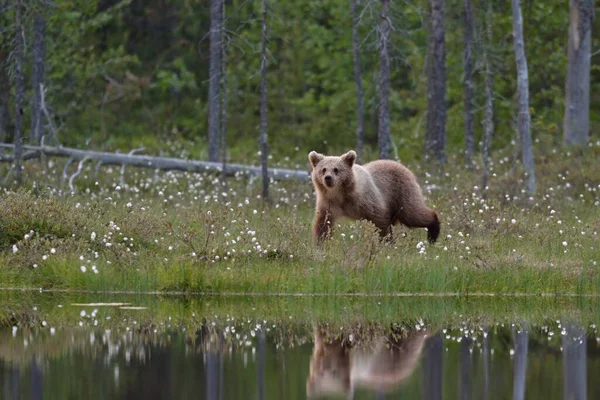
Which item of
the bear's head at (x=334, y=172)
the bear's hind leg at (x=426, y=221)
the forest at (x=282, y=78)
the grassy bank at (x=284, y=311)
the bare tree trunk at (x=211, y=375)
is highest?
the forest at (x=282, y=78)

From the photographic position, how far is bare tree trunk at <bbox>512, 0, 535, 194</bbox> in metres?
20.0

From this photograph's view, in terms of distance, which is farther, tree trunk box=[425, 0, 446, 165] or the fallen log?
tree trunk box=[425, 0, 446, 165]

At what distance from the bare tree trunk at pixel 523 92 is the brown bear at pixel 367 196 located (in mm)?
4990

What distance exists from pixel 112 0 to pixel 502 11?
12.1 metres

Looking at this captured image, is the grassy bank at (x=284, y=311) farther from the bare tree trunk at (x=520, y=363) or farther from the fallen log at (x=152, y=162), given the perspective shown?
the fallen log at (x=152, y=162)

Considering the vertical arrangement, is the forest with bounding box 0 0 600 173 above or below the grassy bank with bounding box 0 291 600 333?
above

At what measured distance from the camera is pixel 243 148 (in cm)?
3259

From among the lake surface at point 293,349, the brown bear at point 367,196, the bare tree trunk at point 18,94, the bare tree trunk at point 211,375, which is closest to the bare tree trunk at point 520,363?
the lake surface at point 293,349

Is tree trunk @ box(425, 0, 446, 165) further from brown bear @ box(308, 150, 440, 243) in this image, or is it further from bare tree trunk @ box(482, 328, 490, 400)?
bare tree trunk @ box(482, 328, 490, 400)

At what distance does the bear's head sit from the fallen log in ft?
23.3

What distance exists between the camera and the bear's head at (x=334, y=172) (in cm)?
1454

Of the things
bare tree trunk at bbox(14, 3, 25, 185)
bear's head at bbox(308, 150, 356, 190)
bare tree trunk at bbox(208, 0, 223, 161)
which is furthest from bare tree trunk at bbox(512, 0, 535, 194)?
bare tree trunk at bbox(14, 3, 25, 185)

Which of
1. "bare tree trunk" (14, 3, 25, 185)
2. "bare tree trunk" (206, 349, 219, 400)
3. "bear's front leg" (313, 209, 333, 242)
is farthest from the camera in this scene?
"bare tree trunk" (14, 3, 25, 185)

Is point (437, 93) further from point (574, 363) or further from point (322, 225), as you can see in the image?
point (574, 363)
